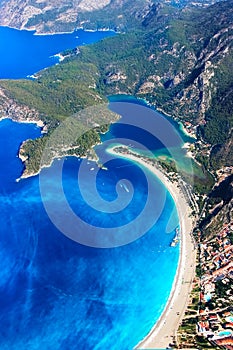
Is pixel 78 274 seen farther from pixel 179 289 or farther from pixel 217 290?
pixel 217 290

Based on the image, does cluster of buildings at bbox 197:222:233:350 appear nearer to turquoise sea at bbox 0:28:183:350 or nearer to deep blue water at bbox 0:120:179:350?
turquoise sea at bbox 0:28:183:350

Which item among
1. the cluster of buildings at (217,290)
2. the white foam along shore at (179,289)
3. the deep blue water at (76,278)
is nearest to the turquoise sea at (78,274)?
the deep blue water at (76,278)

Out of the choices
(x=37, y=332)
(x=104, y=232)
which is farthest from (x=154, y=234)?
(x=37, y=332)

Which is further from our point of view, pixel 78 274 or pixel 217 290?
pixel 78 274

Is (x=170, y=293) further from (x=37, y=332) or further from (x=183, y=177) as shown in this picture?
(x=183, y=177)

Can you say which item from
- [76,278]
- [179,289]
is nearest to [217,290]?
[179,289]

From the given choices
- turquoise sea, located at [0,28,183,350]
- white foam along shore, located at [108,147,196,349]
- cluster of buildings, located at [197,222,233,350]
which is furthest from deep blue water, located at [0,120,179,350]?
cluster of buildings, located at [197,222,233,350]
